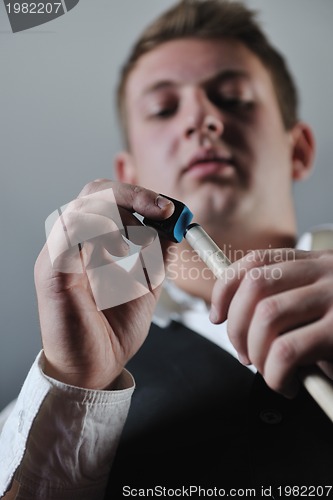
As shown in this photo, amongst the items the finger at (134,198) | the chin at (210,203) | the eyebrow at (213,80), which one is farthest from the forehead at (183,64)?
the finger at (134,198)

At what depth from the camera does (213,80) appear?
21.0 inches

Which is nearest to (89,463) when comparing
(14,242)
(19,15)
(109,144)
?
(14,242)

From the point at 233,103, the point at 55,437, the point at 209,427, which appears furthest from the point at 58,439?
the point at 233,103

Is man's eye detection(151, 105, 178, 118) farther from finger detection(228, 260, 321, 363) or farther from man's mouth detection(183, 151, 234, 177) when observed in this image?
finger detection(228, 260, 321, 363)

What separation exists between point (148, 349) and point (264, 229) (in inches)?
7.4

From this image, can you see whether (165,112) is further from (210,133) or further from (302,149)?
(302,149)

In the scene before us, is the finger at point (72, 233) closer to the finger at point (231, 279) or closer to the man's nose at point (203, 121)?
the finger at point (231, 279)

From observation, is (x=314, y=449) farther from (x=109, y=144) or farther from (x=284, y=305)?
(x=109, y=144)

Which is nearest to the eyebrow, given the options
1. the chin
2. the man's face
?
the man's face

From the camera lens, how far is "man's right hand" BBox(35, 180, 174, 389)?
0.32 m

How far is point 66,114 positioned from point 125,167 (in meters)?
0.08

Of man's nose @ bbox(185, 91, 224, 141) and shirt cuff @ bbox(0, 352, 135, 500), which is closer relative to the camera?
shirt cuff @ bbox(0, 352, 135, 500)

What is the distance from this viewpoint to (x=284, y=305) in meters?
0.24

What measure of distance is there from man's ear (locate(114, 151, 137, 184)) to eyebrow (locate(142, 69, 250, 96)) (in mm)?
76
